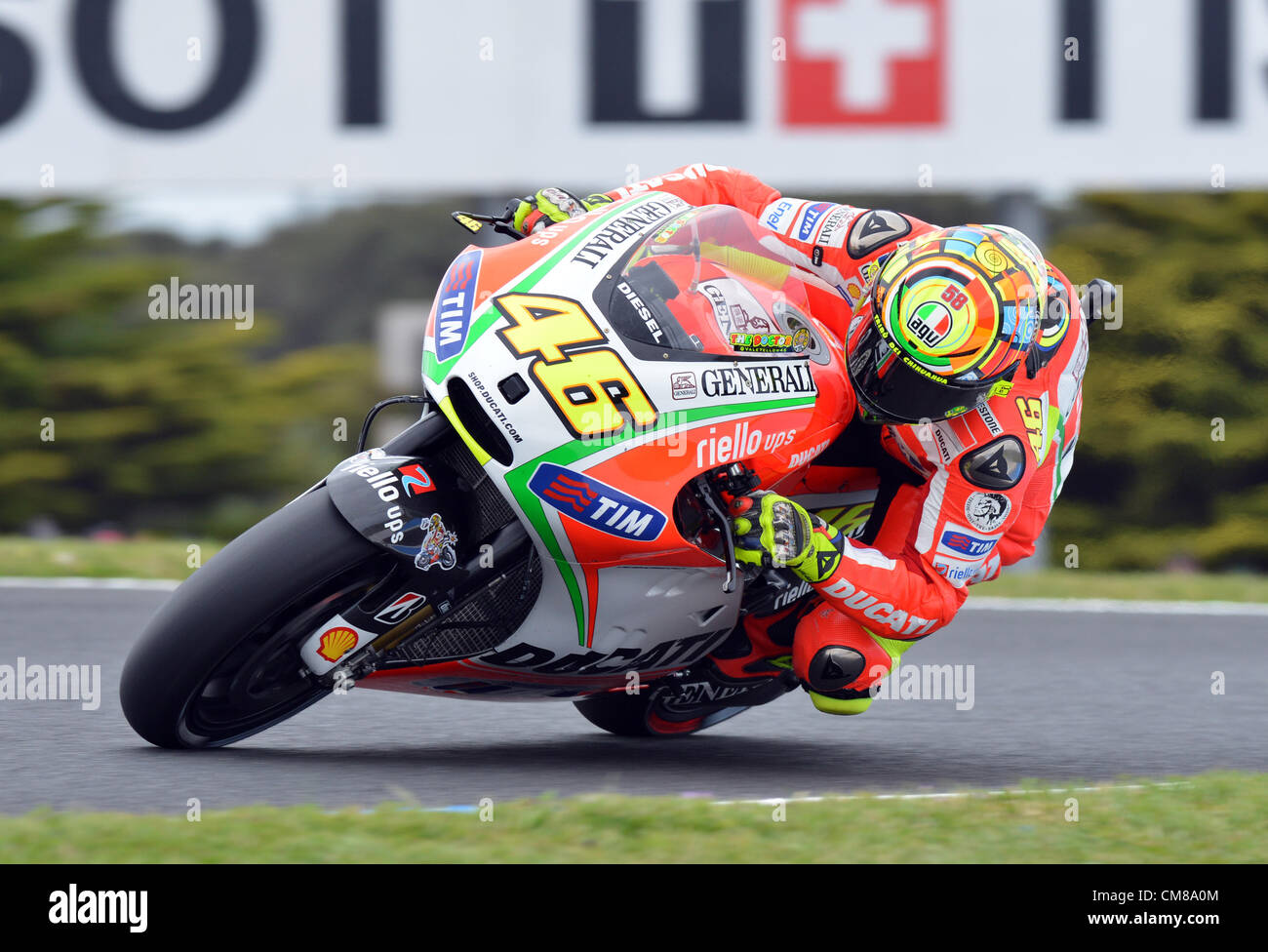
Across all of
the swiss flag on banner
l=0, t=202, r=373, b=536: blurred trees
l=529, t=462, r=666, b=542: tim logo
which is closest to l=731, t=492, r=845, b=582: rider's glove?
l=529, t=462, r=666, b=542: tim logo

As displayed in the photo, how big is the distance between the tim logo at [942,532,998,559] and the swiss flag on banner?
651cm

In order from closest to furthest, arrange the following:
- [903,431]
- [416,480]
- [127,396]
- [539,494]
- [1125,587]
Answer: [539,494]
[416,480]
[903,431]
[1125,587]
[127,396]

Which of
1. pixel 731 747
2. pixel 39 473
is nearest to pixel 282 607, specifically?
pixel 731 747

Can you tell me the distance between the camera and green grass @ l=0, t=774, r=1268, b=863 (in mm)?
3459

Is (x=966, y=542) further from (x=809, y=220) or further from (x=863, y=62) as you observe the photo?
(x=863, y=62)

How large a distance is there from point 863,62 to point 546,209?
6427mm

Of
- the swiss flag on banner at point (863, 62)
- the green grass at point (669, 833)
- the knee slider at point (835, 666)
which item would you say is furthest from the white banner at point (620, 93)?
the green grass at point (669, 833)

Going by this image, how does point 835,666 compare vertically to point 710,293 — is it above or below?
below

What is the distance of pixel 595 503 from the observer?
Answer: 12.9ft

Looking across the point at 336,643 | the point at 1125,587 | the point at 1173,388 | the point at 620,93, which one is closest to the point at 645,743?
the point at 336,643

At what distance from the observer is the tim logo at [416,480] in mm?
4000

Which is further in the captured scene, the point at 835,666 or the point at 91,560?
the point at 91,560

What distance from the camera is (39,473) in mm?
12898
